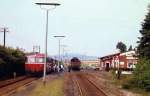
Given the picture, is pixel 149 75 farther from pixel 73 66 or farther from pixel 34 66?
pixel 73 66

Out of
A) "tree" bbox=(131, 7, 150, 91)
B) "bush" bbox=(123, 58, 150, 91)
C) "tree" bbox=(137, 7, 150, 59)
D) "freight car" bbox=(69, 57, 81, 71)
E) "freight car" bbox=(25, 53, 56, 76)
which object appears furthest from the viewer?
"freight car" bbox=(69, 57, 81, 71)

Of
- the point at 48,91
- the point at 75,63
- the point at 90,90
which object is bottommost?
the point at 90,90

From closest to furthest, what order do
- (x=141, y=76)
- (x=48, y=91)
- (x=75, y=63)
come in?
1. (x=48, y=91)
2. (x=141, y=76)
3. (x=75, y=63)

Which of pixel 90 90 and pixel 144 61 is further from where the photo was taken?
pixel 144 61

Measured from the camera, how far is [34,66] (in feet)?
201

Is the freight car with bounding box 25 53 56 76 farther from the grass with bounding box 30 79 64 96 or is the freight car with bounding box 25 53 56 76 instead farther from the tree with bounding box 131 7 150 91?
the grass with bounding box 30 79 64 96

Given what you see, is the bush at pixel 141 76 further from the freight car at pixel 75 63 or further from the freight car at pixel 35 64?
the freight car at pixel 75 63

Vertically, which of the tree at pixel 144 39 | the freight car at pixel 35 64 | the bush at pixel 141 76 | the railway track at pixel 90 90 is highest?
the tree at pixel 144 39

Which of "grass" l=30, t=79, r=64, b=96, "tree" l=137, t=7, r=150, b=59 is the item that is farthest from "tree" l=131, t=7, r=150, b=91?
"grass" l=30, t=79, r=64, b=96

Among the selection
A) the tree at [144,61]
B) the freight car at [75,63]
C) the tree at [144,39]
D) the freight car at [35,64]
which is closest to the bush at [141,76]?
the tree at [144,61]

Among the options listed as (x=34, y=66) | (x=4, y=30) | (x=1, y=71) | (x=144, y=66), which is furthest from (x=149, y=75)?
(x=4, y=30)

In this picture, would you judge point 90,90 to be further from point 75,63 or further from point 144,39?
point 75,63

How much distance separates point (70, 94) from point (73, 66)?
78244 millimetres

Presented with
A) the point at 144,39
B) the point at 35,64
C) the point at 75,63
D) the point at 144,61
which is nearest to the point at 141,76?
the point at 144,61
